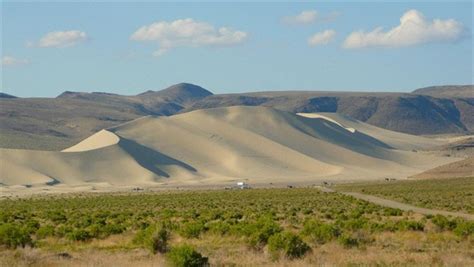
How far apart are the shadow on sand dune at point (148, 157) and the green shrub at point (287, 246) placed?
468 feet

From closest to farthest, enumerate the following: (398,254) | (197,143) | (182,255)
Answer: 1. (182,255)
2. (398,254)
3. (197,143)

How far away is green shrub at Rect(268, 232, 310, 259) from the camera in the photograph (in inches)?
814

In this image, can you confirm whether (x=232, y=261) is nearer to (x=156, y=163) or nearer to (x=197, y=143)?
(x=156, y=163)

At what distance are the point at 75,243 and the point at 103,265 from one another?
8.38 metres

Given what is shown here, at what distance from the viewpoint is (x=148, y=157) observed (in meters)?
174

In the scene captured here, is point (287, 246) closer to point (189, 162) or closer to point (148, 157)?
point (148, 157)

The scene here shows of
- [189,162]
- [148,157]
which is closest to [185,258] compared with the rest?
[148,157]

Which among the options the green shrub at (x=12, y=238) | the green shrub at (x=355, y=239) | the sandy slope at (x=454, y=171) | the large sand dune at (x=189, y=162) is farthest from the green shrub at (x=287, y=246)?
the large sand dune at (x=189, y=162)

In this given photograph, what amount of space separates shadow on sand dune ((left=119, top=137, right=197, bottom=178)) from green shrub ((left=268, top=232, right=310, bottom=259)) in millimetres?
142655

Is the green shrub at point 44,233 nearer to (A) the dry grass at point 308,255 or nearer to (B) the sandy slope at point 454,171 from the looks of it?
(A) the dry grass at point 308,255

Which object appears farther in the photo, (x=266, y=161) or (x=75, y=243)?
(x=266, y=161)

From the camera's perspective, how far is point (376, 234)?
27.9 meters

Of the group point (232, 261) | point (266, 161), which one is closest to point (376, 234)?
point (232, 261)

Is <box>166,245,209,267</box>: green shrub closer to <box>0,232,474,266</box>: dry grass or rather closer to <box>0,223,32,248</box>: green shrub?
<box>0,232,474,266</box>: dry grass
